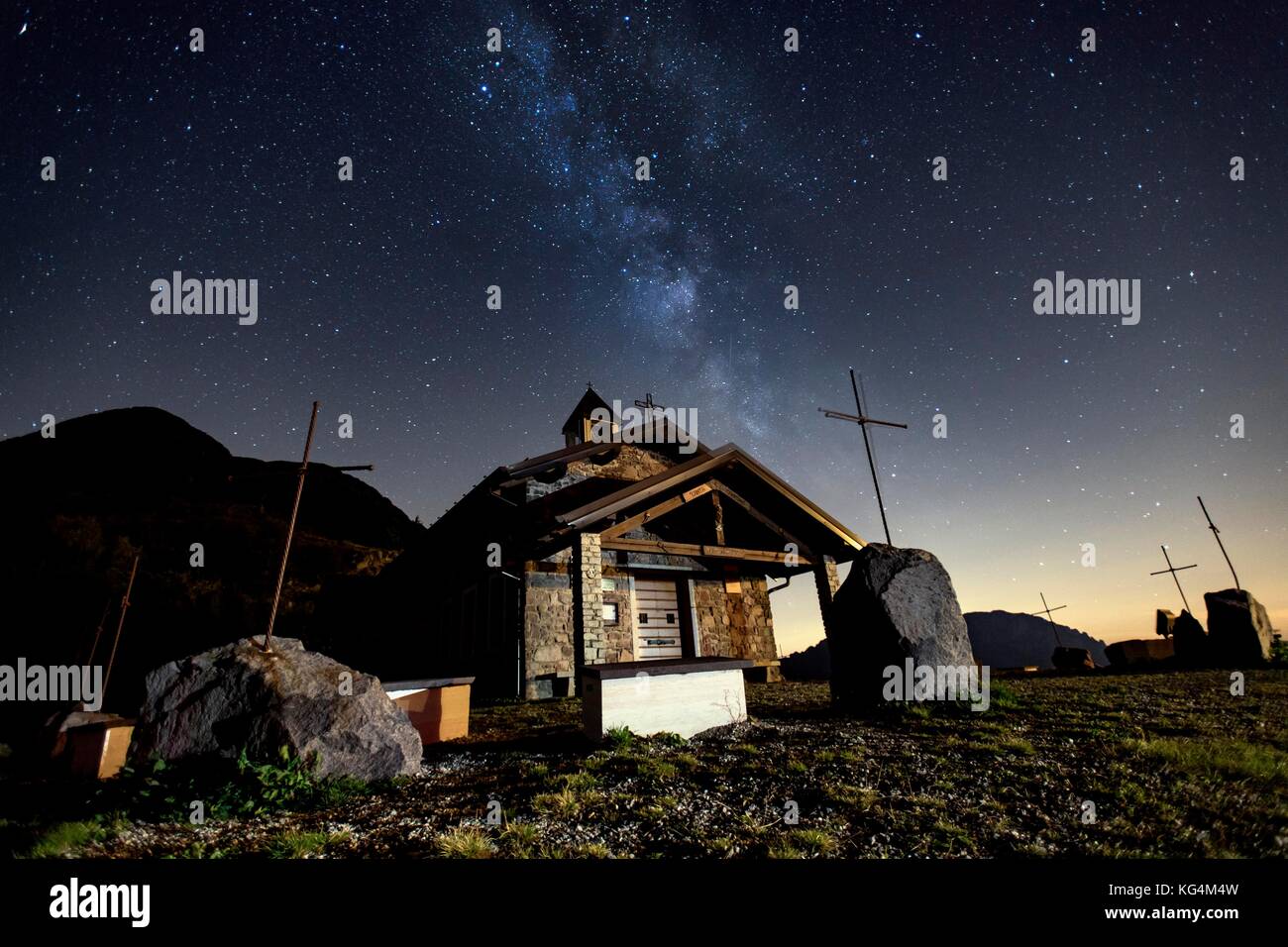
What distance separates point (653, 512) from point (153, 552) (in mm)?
22444

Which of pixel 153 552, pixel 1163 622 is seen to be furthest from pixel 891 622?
pixel 153 552

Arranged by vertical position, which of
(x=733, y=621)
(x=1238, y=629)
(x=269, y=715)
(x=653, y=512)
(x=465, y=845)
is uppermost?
(x=653, y=512)

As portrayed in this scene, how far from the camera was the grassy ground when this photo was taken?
2.90 m

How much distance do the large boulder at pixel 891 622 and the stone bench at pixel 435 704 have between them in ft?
17.7

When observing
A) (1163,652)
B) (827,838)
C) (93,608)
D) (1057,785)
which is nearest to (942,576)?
(1057,785)

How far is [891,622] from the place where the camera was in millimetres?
7145

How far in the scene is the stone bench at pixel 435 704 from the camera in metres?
6.45

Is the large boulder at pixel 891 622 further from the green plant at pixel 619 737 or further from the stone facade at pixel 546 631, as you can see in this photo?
the stone facade at pixel 546 631

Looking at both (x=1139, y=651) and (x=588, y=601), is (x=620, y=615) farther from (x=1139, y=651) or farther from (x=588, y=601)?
(x=1139, y=651)

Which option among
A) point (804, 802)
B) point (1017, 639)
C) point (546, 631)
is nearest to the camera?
point (804, 802)

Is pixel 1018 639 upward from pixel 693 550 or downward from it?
downward

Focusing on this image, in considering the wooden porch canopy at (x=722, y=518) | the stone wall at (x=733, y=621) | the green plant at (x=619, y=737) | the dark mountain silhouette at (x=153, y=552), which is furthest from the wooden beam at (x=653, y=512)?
the dark mountain silhouette at (x=153, y=552)

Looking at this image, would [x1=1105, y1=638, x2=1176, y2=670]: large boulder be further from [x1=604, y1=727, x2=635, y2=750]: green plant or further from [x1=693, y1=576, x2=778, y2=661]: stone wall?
[x1=604, y1=727, x2=635, y2=750]: green plant
